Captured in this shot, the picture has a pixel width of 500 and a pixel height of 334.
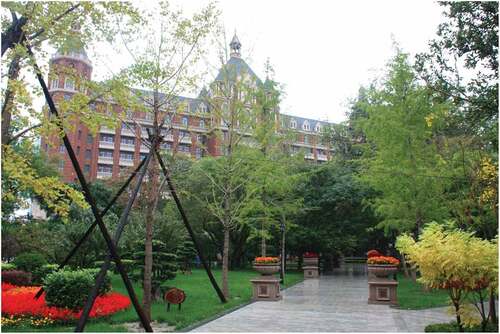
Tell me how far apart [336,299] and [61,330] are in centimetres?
776

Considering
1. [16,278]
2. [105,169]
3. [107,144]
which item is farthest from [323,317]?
[105,169]

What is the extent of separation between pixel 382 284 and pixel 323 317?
3190 millimetres

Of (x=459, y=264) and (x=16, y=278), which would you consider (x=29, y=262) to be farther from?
(x=459, y=264)

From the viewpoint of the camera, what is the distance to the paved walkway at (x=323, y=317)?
8.27 metres

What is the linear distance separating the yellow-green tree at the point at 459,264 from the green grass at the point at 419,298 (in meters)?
3.54

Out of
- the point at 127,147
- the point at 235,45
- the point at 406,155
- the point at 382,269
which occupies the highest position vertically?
the point at 127,147

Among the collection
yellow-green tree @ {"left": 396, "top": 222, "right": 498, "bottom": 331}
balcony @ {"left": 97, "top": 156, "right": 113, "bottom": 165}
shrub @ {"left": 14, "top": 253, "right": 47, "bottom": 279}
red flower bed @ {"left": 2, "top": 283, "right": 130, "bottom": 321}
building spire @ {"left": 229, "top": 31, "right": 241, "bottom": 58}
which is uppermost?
balcony @ {"left": 97, "top": 156, "right": 113, "bottom": 165}

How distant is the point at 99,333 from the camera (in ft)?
24.0

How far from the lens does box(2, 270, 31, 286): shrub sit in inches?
479

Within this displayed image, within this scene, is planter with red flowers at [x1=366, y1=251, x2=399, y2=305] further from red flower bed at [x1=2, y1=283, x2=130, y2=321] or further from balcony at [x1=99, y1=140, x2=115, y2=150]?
balcony at [x1=99, y1=140, x2=115, y2=150]

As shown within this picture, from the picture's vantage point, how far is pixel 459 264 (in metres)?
6.78

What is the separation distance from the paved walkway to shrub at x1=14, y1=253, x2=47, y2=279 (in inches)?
265

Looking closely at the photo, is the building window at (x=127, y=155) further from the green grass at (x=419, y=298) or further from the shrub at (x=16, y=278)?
the green grass at (x=419, y=298)

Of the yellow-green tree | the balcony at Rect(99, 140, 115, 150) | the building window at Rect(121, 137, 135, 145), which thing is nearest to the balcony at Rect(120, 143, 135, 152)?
the building window at Rect(121, 137, 135, 145)
